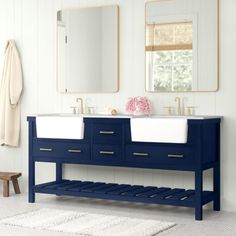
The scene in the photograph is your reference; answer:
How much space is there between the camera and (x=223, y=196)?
5.13 meters

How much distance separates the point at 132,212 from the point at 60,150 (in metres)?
0.87

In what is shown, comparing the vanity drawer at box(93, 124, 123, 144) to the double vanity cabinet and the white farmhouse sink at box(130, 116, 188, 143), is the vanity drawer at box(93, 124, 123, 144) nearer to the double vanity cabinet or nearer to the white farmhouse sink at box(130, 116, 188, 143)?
the double vanity cabinet

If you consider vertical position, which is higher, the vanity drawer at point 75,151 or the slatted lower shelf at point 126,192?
the vanity drawer at point 75,151

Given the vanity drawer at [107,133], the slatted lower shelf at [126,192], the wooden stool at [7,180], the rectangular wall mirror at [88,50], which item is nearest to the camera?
the slatted lower shelf at [126,192]

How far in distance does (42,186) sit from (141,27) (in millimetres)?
1707

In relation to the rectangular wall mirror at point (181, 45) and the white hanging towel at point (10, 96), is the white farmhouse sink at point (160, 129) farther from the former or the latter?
the white hanging towel at point (10, 96)

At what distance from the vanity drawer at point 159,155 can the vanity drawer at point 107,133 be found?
0.13 meters

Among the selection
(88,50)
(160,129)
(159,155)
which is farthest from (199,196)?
(88,50)

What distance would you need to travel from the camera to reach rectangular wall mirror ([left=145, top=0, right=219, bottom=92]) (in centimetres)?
508

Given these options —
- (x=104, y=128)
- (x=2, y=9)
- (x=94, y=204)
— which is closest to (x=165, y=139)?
(x=104, y=128)

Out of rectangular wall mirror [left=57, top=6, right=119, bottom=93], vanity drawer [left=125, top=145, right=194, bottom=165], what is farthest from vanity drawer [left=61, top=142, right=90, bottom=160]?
rectangular wall mirror [left=57, top=6, right=119, bottom=93]

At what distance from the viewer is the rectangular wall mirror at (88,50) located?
5539 mm

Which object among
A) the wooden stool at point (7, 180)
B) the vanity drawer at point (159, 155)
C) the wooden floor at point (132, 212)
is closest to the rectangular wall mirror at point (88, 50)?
the vanity drawer at point (159, 155)

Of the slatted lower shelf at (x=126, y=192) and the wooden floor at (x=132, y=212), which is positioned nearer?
the wooden floor at (x=132, y=212)
